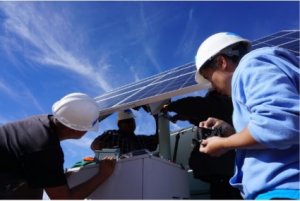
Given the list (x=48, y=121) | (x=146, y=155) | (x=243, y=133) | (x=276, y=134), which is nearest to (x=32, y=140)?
(x=48, y=121)

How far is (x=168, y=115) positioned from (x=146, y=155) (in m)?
1.08

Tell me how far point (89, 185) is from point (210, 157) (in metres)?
1.17

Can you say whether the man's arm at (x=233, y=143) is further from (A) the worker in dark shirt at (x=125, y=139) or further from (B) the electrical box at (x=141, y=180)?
(A) the worker in dark shirt at (x=125, y=139)

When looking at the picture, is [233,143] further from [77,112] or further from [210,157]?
[77,112]

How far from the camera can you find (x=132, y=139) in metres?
5.04

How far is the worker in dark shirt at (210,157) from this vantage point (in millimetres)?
3395

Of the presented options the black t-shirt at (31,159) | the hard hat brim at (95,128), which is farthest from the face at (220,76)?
the hard hat brim at (95,128)

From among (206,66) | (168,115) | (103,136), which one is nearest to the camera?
(206,66)

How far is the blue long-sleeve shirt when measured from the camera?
1.57m

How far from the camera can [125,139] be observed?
498cm

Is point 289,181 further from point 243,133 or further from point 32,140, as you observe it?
point 32,140

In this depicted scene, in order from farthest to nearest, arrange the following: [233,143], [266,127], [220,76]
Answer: [220,76] → [233,143] → [266,127]

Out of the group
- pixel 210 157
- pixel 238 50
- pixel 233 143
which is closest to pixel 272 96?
pixel 233 143

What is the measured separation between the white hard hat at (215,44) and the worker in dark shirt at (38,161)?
1387mm
